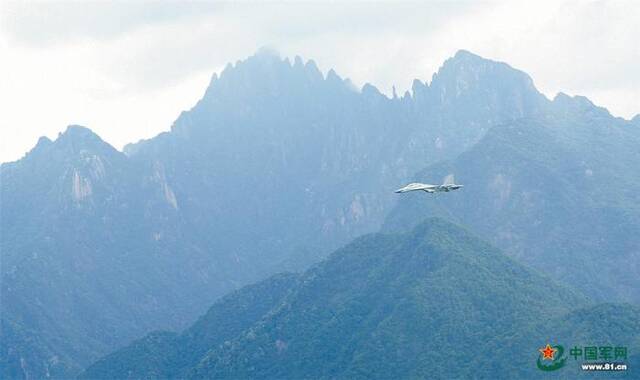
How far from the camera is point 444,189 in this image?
145500 millimetres

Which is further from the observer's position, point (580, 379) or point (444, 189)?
point (580, 379)

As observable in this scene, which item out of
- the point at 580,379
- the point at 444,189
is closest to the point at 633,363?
the point at 580,379

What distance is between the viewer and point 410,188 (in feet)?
477

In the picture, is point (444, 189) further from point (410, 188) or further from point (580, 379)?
point (580, 379)

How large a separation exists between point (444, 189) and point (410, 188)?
156 inches

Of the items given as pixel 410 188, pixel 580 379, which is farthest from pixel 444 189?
pixel 580 379

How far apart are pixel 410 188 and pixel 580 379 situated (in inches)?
2621

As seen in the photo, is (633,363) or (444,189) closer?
(444,189)

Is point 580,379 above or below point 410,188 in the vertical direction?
below

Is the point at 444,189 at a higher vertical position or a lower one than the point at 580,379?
Result: higher

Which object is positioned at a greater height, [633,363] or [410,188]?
[410,188]

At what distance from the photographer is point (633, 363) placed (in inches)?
7751

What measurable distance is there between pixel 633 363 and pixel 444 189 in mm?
67932

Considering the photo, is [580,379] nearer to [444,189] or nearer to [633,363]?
[633,363]
